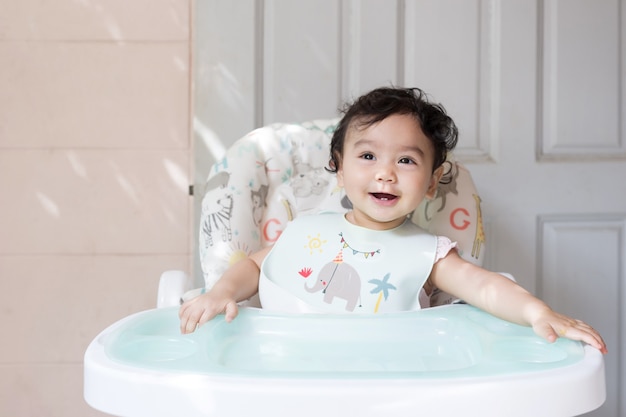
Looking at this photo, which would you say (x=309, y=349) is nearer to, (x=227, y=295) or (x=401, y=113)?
(x=227, y=295)

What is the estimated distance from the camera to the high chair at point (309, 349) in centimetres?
78

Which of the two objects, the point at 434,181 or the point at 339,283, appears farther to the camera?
the point at 434,181

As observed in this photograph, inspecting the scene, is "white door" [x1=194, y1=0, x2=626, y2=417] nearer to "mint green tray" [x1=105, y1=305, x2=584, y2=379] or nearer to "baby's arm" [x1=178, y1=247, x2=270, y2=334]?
"baby's arm" [x1=178, y1=247, x2=270, y2=334]

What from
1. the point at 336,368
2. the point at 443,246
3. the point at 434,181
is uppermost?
the point at 434,181

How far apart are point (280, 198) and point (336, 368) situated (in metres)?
0.59

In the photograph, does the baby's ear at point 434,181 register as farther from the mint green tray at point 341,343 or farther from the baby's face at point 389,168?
the mint green tray at point 341,343

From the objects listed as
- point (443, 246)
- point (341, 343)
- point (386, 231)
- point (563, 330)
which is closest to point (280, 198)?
point (386, 231)

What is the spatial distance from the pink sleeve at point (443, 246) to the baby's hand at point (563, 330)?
0.31m

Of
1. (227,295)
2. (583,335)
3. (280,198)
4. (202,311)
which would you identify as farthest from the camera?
(280,198)

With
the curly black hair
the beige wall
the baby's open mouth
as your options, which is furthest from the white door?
the baby's open mouth

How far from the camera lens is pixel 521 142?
2006 millimetres

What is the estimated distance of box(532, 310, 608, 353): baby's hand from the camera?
0.95 meters

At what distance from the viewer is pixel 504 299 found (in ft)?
3.72

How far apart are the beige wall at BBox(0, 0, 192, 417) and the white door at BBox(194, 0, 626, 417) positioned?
0.17m
